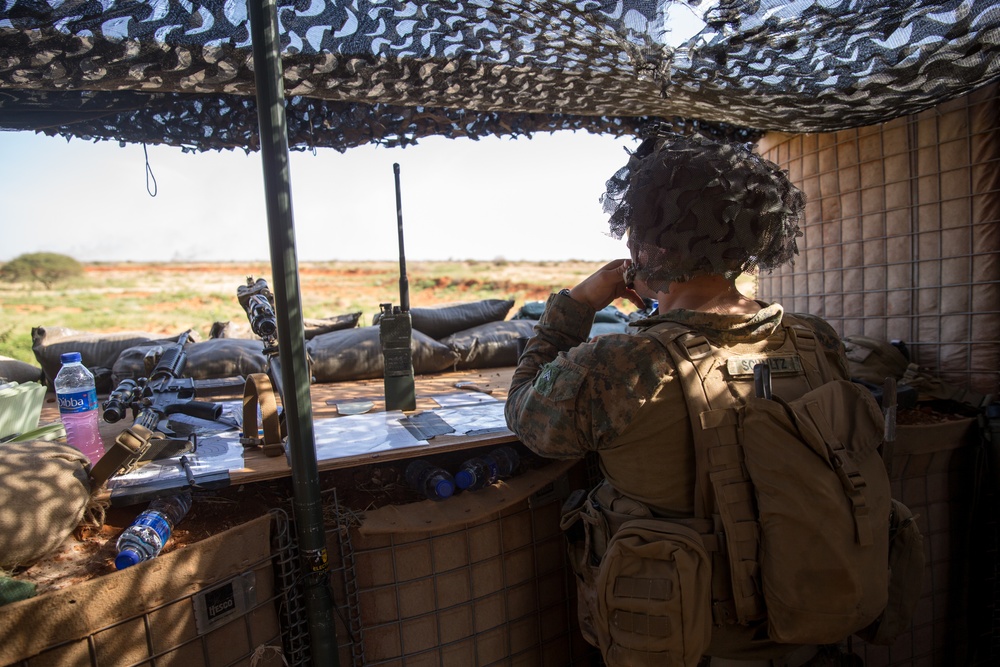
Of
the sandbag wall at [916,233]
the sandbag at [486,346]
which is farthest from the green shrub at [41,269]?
the sandbag wall at [916,233]

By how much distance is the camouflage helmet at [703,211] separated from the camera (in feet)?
3.93

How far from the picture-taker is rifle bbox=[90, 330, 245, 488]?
121 cm

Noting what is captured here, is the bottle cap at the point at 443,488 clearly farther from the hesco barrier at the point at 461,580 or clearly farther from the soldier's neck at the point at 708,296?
the soldier's neck at the point at 708,296

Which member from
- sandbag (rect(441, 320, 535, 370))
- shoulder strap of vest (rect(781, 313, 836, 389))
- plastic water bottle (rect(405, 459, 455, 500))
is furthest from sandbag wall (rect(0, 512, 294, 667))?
sandbag (rect(441, 320, 535, 370))

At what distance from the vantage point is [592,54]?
192 centimetres

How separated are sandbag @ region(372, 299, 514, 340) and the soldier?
2.04m

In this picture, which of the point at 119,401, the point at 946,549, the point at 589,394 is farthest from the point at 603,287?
the point at 946,549

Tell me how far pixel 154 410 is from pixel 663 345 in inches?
59.1

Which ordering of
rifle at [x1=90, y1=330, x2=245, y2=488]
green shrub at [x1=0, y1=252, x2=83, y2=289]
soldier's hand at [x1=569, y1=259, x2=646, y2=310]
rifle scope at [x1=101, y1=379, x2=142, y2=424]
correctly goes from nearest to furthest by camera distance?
rifle at [x1=90, y1=330, x2=245, y2=488], soldier's hand at [x1=569, y1=259, x2=646, y2=310], rifle scope at [x1=101, y1=379, x2=142, y2=424], green shrub at [x1=0, y1=252, x2=83, y2=289]

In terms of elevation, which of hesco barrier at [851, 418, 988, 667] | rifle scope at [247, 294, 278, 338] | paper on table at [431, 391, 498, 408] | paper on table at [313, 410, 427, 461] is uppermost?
rifle scope at [247, 294, 278, 338]

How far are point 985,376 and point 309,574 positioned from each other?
2642 millimetres

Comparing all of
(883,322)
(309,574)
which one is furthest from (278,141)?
(883,322)

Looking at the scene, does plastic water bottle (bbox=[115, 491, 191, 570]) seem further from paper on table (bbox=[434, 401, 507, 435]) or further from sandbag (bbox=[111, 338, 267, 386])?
sandbag (bbox=[111, 338, 267, 386])

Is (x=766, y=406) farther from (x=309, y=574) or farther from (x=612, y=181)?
(x=309, y=574)
